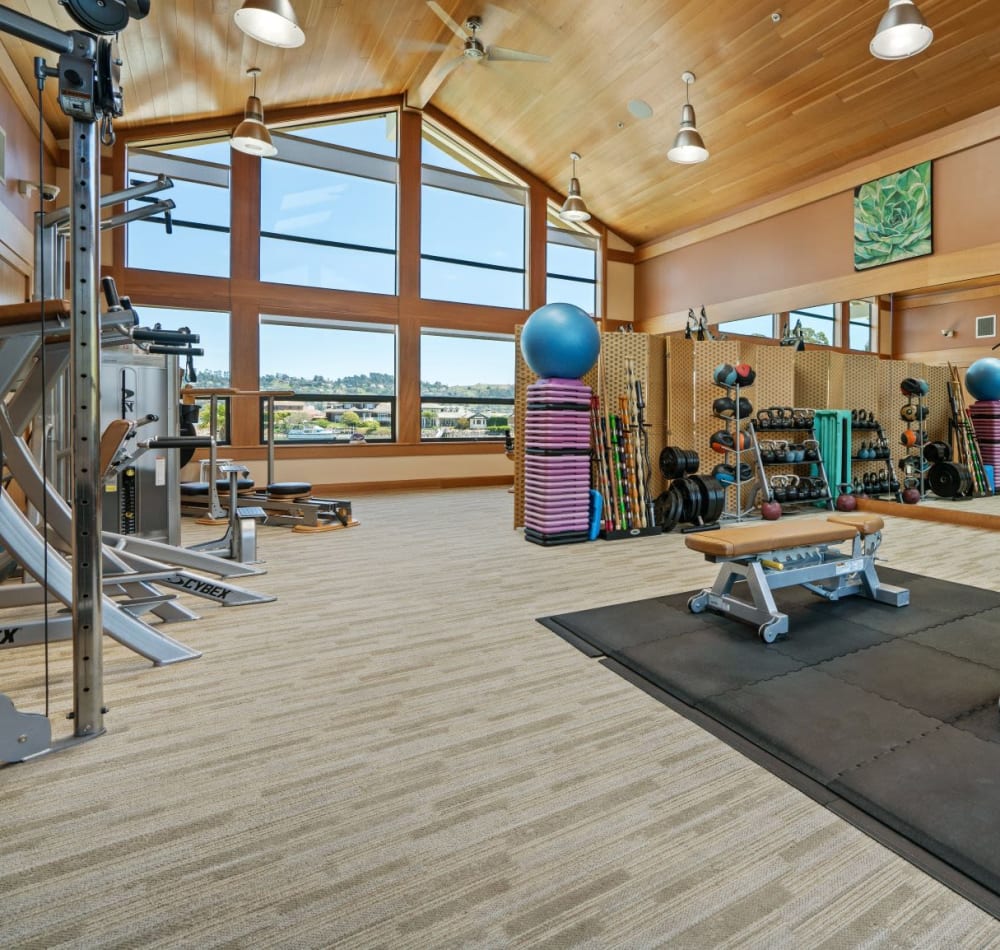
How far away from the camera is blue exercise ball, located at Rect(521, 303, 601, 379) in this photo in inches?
206

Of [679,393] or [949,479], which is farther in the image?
[949,479]

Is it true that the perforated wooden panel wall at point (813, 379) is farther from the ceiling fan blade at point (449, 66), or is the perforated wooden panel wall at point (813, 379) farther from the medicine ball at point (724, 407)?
the ceiling fan blade at point (449, 66)

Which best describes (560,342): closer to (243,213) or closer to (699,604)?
(699,604)

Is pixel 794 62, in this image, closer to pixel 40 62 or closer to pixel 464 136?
pixel 464 136

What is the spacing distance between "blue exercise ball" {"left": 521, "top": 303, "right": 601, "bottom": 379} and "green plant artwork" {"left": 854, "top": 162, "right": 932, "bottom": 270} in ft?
14.8

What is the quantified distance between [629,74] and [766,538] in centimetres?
683

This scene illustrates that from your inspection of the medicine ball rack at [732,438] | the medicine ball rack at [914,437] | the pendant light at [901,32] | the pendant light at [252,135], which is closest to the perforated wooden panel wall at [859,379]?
the medicine ball rack at [914,437]

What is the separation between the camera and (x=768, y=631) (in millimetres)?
3016

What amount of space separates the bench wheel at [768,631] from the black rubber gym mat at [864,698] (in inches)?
1.7

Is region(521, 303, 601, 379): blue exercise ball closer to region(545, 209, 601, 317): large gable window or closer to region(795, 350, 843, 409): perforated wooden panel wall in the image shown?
region(795, 350, 843, 409): perforated wooden panel wall

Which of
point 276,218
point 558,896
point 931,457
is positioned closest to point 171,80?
point 276,218

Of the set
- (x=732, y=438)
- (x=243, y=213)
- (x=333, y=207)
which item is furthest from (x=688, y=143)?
(x=243, y=213)

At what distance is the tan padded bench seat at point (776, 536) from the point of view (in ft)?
10.2

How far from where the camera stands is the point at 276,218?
866cm
